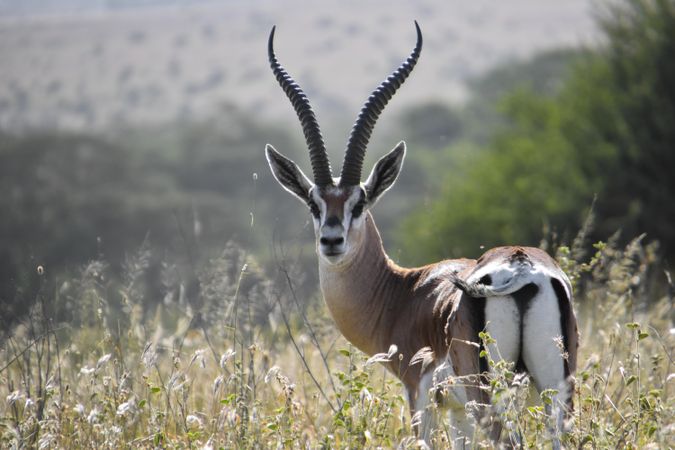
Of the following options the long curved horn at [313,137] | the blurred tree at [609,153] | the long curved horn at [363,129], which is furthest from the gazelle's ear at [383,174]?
the blurred tree at [609,153]

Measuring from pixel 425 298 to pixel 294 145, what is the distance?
4766cm

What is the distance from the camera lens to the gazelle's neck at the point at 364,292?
299 inches

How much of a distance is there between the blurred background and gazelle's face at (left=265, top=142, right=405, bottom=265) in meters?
0.32

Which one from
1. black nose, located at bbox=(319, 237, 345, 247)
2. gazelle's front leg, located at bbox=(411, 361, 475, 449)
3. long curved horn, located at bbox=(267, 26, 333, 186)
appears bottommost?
gazelle's front leg, located at bbox=(411, 361, 475, 449)

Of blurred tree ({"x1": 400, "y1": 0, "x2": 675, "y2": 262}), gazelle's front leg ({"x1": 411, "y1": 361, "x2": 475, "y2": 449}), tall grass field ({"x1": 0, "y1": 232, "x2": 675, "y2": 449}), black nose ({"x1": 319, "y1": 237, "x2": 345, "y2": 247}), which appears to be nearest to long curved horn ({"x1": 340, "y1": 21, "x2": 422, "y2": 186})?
black nose ({"x1": 319, "y1": 237, "x2": 345, "y2": 247})

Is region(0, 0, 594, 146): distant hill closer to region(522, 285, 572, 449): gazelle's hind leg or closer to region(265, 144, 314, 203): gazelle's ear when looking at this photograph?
region(265, 144, 314, 203): gazelle's ear

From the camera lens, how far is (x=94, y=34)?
12862cm

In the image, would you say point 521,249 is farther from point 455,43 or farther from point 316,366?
point 455,43

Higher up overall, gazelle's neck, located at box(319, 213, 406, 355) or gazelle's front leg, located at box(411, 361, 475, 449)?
gazelle's neck, located at box(319, 213, 406, 355)

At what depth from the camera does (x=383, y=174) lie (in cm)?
819

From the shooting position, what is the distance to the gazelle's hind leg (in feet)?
19.5

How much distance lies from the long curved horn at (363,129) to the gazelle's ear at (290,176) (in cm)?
41

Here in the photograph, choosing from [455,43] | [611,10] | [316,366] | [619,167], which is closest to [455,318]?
[316,366]

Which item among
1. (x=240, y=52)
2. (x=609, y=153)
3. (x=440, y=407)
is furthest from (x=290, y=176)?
(x=240, y=52)
